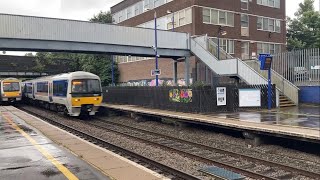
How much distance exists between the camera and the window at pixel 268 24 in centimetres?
4558

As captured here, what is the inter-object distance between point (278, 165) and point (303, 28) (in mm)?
57165

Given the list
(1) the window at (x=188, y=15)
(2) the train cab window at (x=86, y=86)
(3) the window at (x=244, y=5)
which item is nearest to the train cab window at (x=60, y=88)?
(2) the train cab window at (x=86, y=86)

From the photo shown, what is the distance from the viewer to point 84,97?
23.6 metres

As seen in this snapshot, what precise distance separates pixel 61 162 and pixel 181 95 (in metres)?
12.9

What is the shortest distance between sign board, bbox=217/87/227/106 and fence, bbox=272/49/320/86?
20.6 feet

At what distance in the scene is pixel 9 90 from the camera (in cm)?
4059

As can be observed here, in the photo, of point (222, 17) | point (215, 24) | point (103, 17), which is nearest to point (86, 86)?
point (215, 24)

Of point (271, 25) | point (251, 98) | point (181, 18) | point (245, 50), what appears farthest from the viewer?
point (271, 25)

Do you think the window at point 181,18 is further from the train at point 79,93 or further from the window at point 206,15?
the train at point 79,93

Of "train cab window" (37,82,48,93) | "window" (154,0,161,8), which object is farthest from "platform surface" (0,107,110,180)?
"window" (154,0,161,8)

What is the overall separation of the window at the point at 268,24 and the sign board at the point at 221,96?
27569mm

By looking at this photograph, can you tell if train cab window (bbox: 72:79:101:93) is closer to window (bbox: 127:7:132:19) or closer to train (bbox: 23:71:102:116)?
train (bbox: 23:71:102:116)

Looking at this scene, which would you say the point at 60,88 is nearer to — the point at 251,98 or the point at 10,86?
the point at 251,98

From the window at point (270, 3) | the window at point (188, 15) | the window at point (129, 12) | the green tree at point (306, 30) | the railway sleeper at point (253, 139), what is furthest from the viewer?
the green tree at point (306, 30)
